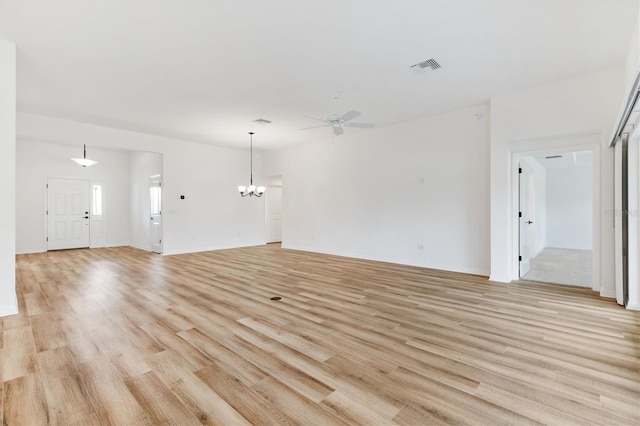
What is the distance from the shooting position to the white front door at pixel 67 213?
8.84m

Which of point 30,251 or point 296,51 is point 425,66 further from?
point 30,251

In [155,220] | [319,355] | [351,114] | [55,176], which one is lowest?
[319,355]

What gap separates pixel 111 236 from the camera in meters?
10.0

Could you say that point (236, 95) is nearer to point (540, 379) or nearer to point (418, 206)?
point (418, 206)

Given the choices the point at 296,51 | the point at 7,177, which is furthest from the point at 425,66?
the point at 7,177

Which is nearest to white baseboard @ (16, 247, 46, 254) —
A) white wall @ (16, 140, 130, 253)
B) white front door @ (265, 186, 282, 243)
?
white wall @ (16, 140, 130, 253)

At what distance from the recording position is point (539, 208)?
916 centimetres

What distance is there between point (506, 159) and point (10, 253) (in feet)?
23.5

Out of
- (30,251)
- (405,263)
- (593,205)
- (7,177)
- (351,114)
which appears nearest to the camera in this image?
(7,177)

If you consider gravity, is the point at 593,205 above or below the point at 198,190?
below

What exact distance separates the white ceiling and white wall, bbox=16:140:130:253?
3.76 meters

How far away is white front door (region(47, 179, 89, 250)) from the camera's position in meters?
8.84

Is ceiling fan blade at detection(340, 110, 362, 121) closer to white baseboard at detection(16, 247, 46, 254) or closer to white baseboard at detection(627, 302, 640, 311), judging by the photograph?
white baseboard at detection(627, 302, 640, 311)

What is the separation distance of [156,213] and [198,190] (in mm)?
1359
